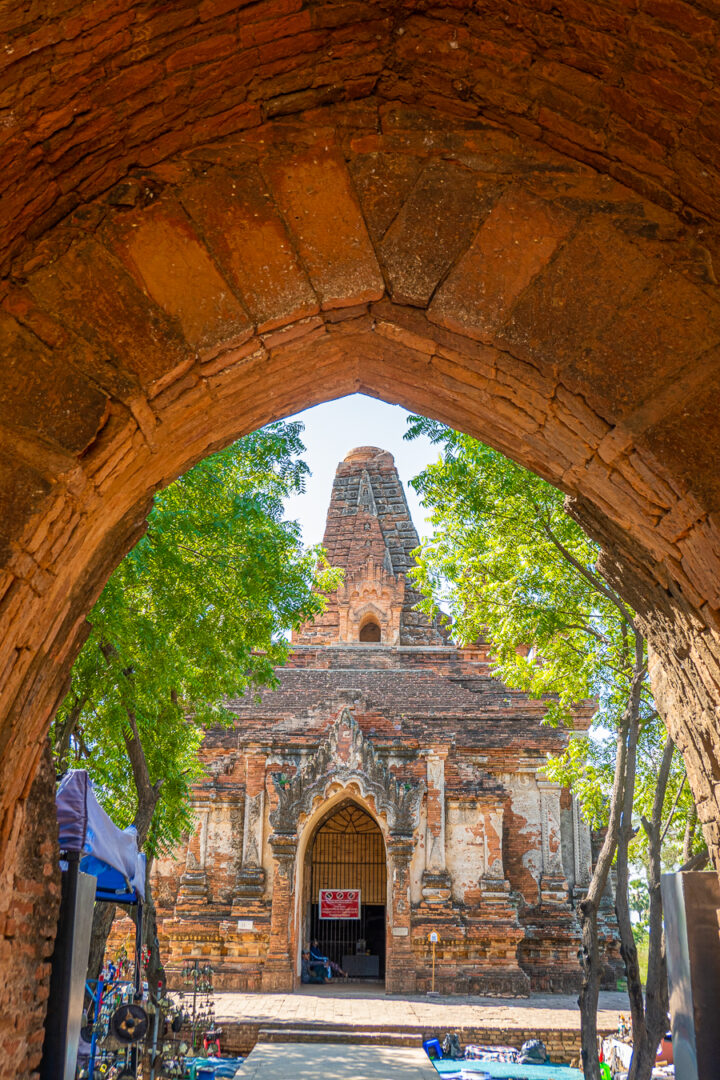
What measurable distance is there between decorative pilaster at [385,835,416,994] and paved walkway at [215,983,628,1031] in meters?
0.29

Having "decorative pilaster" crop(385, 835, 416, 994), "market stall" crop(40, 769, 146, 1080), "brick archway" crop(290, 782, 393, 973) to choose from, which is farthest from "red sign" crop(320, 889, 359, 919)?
"market stall" crop(40, 769, 146, 1080)

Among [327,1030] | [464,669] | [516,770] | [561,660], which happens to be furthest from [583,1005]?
[464,669]

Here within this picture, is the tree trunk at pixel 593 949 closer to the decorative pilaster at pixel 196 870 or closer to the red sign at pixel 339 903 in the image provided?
the decorative pilaster at pixel 196 870

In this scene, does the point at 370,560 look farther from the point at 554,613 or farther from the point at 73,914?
the point at 73,914

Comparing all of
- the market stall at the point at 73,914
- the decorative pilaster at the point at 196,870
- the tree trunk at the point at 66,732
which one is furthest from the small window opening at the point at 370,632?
the market stall at the point at 73,914

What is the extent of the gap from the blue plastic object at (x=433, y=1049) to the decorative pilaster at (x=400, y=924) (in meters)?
4.28

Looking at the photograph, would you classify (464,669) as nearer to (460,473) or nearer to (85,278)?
(460,473)

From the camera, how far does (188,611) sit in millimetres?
9797

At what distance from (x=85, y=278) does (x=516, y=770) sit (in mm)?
16966

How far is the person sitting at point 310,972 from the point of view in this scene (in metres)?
17.8

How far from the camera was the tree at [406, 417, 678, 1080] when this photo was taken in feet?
28.5

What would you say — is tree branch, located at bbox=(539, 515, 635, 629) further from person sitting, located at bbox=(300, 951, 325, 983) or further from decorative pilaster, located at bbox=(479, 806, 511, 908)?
person sitting, located at bbox=(300, 951, 325, 983)

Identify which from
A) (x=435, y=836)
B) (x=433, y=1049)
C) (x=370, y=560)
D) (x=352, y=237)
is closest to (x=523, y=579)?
(x=433, y=1049)

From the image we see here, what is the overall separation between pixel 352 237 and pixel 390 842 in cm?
1545
